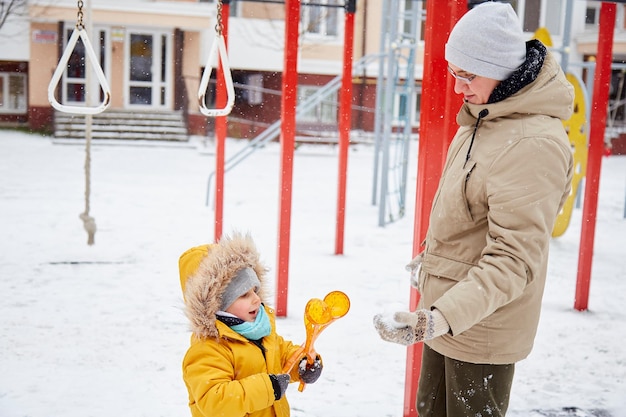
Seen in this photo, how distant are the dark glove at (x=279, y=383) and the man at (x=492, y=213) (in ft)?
1.44

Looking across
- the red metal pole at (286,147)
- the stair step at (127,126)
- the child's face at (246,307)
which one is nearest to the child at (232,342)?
the child's face at (246,307)

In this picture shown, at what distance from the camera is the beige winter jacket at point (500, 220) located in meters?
1.61

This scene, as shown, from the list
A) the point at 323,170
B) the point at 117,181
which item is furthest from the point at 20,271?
the point at 323,170

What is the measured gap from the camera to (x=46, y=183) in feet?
32.7

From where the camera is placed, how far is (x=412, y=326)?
5.25 feet

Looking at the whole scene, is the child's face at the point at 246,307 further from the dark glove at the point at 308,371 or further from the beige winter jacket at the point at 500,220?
the beige winter jacket at the point at 500,220

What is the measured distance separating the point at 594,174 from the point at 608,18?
1.00 m

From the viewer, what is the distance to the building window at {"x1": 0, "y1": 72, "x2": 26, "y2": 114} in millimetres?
18719

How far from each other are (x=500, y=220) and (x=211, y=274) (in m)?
0.84

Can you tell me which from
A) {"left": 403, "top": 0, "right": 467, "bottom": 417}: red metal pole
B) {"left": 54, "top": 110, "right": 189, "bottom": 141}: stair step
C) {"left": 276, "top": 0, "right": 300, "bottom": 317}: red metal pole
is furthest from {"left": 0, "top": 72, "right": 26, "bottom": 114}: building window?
{"left": 403, "top": 0, "right": 467, "bottom": 417}: red metal pole

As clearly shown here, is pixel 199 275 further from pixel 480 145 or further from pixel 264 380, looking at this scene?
pixel 480 145

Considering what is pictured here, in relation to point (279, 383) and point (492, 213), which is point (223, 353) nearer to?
point (279, 383)

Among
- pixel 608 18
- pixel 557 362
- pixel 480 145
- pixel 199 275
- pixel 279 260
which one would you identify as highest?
pixel 608 18

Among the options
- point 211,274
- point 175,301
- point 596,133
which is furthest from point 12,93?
point 211,274
